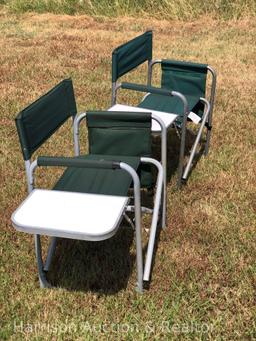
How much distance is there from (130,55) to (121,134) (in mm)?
1319

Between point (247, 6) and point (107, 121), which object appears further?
point (247, 6)

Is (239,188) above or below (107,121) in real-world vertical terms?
below

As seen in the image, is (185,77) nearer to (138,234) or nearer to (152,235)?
(152,235)

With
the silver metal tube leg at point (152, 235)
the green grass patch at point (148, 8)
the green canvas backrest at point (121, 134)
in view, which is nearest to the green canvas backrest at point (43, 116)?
the green canvas backrest at point (121, 134)

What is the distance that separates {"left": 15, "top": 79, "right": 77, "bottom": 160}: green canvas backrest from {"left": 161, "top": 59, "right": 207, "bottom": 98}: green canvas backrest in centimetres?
158

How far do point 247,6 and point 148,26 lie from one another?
85.1 inches

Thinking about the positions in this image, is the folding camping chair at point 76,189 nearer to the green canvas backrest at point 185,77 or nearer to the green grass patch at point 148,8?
the green canvas backrest at point 185,77

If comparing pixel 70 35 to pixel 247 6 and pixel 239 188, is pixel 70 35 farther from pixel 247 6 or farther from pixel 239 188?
pixel 239 188

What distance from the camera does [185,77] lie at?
4.61 metres

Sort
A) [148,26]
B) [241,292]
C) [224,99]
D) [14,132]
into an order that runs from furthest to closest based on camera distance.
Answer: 1. [148,26]
2. [224,99]
3. [14,132]
4. [241,292]

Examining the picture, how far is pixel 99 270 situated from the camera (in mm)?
3086

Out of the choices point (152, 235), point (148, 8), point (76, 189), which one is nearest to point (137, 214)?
point (152, 235)

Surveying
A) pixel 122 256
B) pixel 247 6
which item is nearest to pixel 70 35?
pixel 247 6

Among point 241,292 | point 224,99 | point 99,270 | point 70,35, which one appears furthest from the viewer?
point 70,35
